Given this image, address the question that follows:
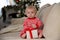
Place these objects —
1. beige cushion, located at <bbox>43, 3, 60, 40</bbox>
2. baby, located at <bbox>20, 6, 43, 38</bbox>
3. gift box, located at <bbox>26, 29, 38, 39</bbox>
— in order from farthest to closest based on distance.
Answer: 1. baby, located at <bbox>20, 6, 43, 38</bbox>
2. gift box, located at <bbox>26, 29, 38, 39</bbox>
3. beige cushion, located at <bbox>43, 3, 60, 40</bbox>

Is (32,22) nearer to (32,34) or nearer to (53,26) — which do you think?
(32,34)

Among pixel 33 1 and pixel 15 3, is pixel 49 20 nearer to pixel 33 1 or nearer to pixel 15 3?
pixel 33 1

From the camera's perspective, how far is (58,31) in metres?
1.82

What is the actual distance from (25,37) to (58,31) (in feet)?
1.61

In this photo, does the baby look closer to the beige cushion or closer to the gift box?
the gift box

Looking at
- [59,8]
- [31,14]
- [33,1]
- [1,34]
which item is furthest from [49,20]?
[33,1]

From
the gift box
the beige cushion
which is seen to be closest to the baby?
the gift box

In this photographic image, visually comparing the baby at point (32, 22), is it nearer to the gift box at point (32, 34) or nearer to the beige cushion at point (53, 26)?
the gift box at point (32, 34)

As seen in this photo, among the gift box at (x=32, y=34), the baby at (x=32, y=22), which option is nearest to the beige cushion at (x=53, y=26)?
the gift box at (x=32, y=34)

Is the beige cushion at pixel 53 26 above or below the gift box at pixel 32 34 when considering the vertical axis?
above

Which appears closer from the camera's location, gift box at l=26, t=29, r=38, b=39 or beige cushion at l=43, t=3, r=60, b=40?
beige cushion at l=43, t=3, r=60, b=40

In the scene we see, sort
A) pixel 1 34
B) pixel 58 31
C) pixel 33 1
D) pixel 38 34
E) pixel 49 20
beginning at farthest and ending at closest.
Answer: pixel 33 1
pixel 1 34
pixel 38 34
pixel 49 20
pixel 58 31

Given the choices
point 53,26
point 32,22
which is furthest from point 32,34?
point 53,26

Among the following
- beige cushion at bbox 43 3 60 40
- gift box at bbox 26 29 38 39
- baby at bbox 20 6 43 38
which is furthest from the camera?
baby at bbox 20 6 43 38
